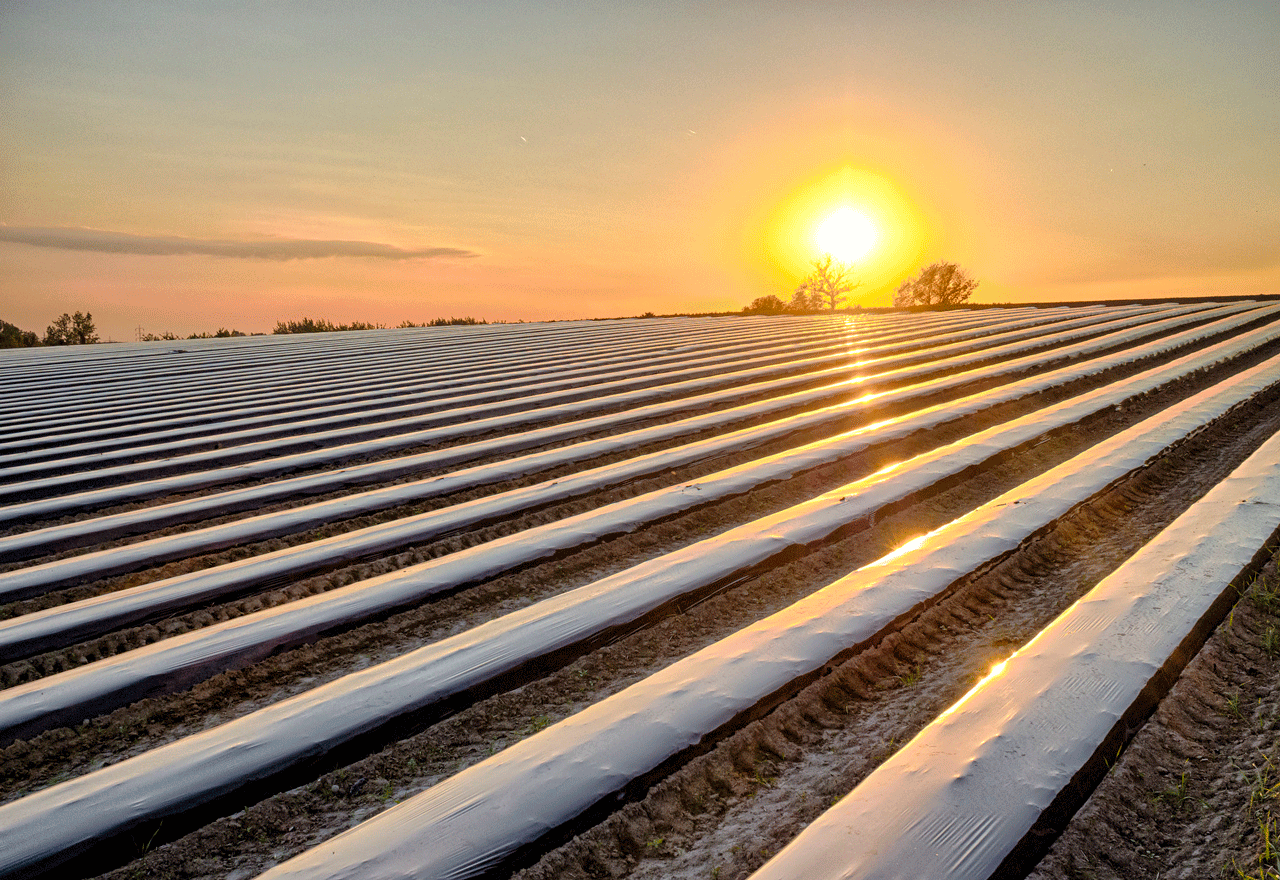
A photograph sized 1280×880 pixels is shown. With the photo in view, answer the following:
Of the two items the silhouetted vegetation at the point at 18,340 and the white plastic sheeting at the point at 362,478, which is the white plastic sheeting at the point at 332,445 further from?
the silhouetted vegetation at the point at 18,340

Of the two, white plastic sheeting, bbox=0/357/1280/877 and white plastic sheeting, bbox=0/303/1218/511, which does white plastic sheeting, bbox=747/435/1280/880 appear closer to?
white plastic sheeting, bbox=0/357/1280/877

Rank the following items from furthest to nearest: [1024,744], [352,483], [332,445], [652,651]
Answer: [332,445] → [352,483] → [652,651] → [1024,744]

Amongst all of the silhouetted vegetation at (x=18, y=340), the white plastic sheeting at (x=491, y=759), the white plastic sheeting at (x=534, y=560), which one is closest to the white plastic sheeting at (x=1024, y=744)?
the white plastic sheeting at (x=491, y=759)

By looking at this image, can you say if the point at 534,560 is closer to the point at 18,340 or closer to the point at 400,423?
the point at 400,423

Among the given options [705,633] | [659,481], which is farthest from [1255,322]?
[705,633]

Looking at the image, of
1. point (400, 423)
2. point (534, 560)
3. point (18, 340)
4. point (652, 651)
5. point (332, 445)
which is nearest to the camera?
point (652, 651)

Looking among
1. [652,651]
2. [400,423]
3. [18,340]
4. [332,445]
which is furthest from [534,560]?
[18,340]

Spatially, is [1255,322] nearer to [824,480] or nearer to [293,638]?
[824,480]

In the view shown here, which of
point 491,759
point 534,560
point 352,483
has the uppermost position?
point 352,483
